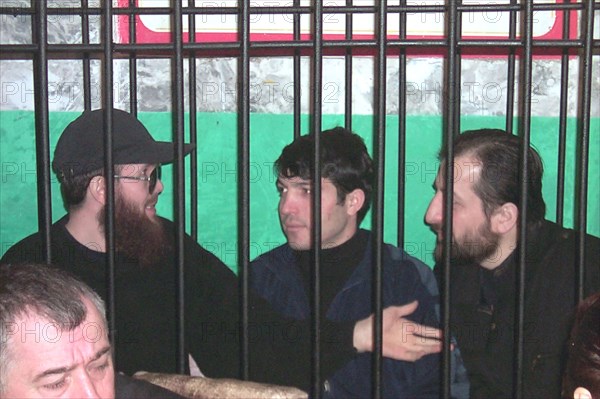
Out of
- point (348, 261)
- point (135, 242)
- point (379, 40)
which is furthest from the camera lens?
point (348, 261)

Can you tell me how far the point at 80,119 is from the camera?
6.94ft

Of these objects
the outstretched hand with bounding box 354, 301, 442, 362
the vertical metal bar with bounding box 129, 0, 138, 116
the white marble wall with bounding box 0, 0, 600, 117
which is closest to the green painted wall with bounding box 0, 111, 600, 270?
the white marble wall with bounding box 0, 0, 600, 117

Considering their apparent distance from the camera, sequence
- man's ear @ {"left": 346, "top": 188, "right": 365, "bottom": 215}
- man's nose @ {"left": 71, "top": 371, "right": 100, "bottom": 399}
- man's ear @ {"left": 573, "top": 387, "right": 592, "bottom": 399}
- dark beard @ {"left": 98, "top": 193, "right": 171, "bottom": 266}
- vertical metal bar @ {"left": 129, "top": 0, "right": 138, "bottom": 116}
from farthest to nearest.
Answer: man's ear @ {"left": 346, "top": 188, "right": 365, "bottom": 215}, dark beard @ {"left": 98, "top": 193, "right": 171, "bottom": 266}, vertical metal bar @ {"left": 129, "top": 0, "right": 138, "bottom": 116}, man's nose @ {"left": 71, "top": 371, "right": 100, "bottom": 399}, man's ear @ {"left": 573, "top": 387, "right": 592, "bottom": 399}

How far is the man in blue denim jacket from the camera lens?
7.04ft

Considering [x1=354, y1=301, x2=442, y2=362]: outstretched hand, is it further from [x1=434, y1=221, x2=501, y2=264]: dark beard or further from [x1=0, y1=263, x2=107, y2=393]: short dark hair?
[x1=0, y1=263, x2=107, y2=393]: short dark hair

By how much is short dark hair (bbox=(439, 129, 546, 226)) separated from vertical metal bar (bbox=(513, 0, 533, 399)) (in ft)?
3.43

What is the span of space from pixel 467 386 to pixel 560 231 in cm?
45

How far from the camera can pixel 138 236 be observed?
2.18 m

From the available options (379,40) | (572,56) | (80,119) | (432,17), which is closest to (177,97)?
(379,40)

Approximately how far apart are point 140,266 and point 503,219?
986 millimetres

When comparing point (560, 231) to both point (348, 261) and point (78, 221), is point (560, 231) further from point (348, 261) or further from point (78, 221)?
point (78, 221)

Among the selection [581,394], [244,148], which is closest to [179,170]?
[244,148]

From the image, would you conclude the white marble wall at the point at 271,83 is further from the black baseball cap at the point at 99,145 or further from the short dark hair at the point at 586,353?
the short dark hair at the point at 586,353

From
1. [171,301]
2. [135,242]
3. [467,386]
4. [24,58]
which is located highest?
[24,58]
